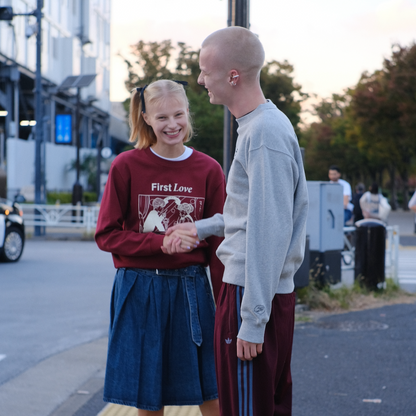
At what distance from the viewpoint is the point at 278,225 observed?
2238 millimetres

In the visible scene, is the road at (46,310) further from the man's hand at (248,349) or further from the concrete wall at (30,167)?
the concrete wall at (30,167)

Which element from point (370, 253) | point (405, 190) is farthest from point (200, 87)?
point (370, 253)

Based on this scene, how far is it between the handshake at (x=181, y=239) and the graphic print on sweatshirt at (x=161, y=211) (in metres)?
0.18

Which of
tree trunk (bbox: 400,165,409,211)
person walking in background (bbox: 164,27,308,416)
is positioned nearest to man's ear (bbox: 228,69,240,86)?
person walking in background (bbox: 164,27,308,416)

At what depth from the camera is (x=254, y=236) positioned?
223 centimetres

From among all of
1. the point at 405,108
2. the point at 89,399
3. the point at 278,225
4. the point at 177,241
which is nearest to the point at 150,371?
the point at 177,241

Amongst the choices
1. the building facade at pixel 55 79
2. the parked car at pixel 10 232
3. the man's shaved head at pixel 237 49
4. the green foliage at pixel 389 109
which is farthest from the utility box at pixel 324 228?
the green foliage at pixel 389 109

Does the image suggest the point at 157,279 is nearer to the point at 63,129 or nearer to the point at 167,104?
the point at 167,104

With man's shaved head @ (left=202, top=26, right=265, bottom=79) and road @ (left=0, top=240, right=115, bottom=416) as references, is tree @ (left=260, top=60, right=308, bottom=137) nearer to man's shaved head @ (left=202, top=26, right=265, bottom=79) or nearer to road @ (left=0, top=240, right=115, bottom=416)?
road @ (left=0, top=240, right=115, bottom=416)

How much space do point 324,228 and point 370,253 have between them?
2.88 ft

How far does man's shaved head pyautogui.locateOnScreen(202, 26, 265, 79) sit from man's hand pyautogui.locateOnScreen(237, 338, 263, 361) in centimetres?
Answer: 95

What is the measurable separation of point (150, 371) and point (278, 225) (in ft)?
3.79

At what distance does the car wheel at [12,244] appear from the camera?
1276cm

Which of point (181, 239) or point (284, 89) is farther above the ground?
point (284, 89)
